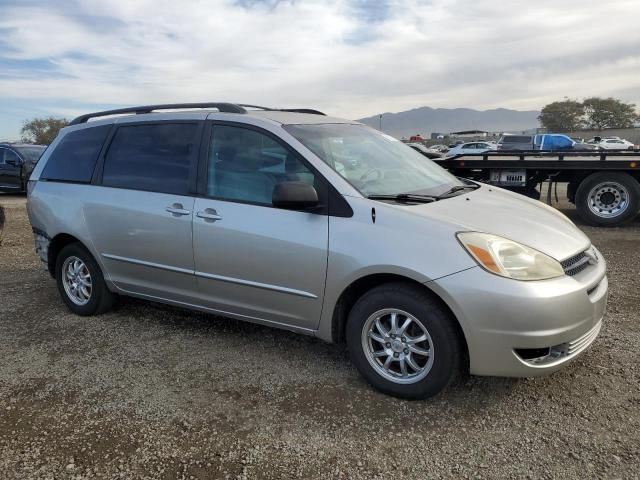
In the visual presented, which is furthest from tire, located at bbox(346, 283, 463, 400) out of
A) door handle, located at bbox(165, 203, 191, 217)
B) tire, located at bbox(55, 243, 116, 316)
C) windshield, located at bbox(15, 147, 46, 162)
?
windshield, located at bbox(15, 147, 46, 162)

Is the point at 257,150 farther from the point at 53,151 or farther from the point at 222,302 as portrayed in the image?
the point at 53,151

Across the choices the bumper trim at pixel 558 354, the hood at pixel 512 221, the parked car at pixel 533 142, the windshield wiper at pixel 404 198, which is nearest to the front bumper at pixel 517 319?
the bumper trim at pixel 558 354

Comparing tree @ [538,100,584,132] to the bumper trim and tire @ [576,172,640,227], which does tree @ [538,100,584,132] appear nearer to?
tire @ [576,172,640,227]

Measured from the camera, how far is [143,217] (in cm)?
409

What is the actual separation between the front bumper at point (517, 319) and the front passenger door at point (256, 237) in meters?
0.86

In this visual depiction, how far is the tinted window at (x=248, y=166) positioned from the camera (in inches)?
140

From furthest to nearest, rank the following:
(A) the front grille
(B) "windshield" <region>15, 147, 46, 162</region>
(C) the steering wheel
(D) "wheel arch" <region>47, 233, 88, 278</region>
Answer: (B) "windshield" <region>15, 147, 46, 162</region>
(D) "wheel arch" <region>47, 233, 88, 278</region>
(C) the steering wheel
(A) the front grille

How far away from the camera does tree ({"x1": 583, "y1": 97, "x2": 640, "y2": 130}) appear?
76062 millimetres

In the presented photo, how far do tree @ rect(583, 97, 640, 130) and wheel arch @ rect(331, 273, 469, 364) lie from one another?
8465 cm

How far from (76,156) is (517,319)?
3.95 metres

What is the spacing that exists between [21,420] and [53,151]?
2741 millimetres

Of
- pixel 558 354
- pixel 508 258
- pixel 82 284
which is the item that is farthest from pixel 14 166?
pixel 558 354

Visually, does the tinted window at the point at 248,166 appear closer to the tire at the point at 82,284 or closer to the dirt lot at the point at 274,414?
the dirt lot at the point at 274,414

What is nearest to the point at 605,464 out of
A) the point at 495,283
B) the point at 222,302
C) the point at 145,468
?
the point at 495,283
